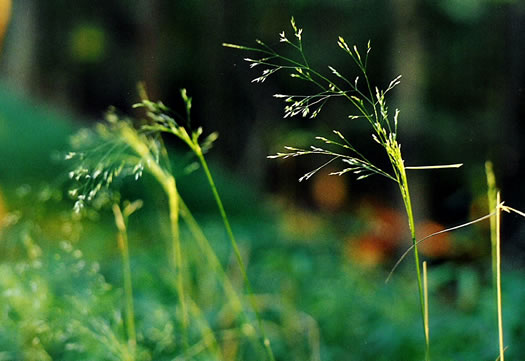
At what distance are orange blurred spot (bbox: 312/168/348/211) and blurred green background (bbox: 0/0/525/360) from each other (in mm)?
29

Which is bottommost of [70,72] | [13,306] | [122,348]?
[70,72]

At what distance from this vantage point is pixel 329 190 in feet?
29.0

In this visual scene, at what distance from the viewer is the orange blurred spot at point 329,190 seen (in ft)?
27.9

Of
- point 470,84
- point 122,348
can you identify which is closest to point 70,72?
point 470,84

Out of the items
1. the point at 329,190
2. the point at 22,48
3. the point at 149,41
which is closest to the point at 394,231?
the point at 149,41

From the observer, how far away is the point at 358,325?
2.10 meters

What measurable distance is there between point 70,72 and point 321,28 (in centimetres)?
566

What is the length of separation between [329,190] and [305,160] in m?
0.58

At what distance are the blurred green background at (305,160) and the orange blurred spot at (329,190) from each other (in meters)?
0.03

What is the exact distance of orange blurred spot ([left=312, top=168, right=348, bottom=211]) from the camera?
27.9 feet

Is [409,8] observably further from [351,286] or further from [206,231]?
[351,286]

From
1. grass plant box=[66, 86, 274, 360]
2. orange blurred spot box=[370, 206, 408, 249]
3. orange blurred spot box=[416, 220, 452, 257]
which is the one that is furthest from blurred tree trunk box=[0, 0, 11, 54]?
grass plant box=[66, 86, 274, 360]

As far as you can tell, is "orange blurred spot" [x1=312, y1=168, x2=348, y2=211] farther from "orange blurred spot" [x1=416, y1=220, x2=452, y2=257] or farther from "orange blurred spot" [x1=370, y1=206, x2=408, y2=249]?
"orange blurred spot" [x1=416, y1=220, x2=452, y2=257]

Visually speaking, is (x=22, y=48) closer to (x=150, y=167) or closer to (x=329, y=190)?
(x=329, y=190)
